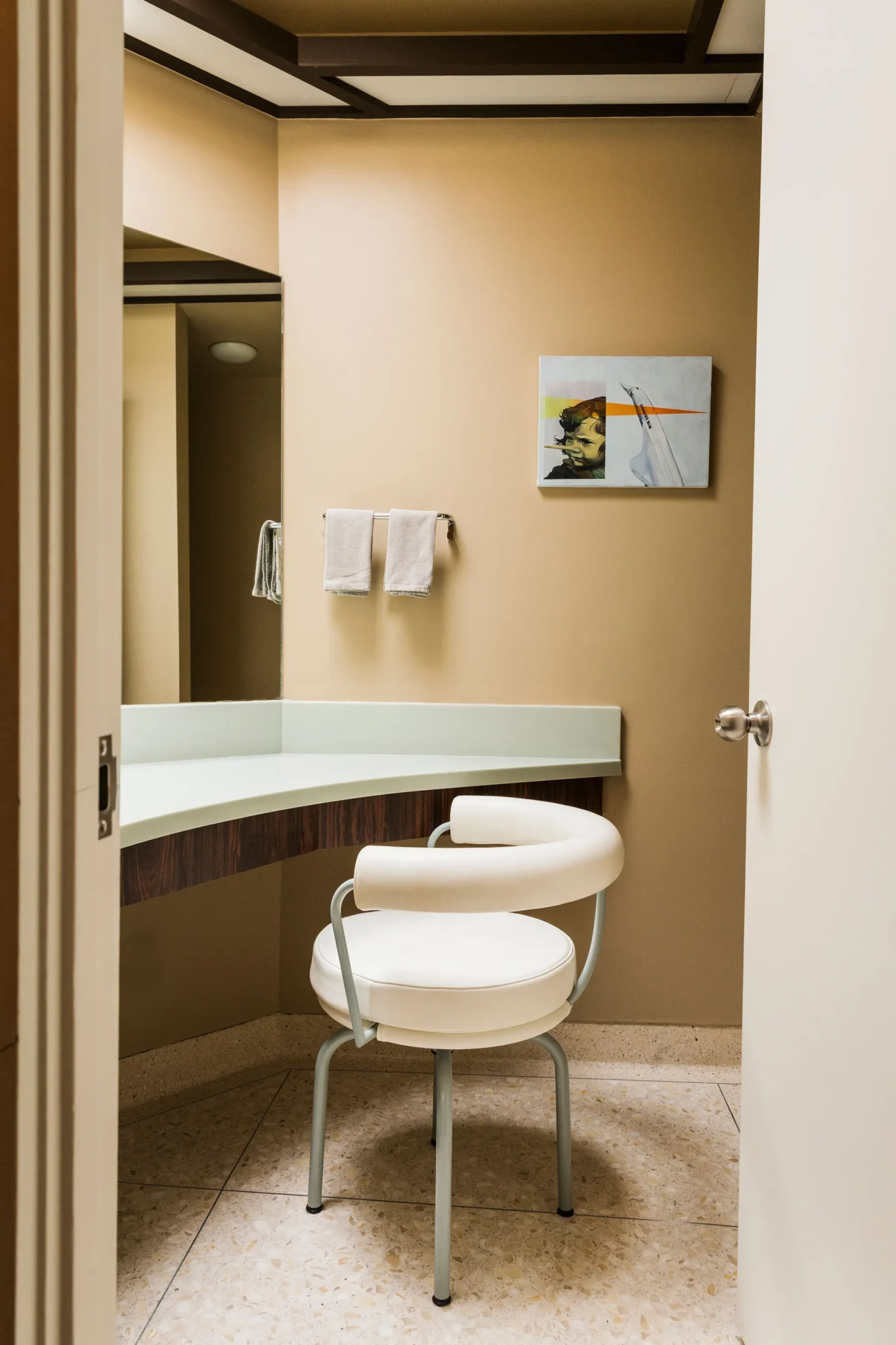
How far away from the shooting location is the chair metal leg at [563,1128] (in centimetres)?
154

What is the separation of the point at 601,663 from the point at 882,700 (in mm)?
1332

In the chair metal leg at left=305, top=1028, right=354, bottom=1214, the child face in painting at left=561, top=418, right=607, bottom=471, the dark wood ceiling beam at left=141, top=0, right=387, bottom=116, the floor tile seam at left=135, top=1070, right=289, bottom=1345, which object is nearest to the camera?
the floor tile seam at left=135, top=1070, right=289, bottom=1345

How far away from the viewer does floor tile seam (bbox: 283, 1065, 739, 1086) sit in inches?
82.0

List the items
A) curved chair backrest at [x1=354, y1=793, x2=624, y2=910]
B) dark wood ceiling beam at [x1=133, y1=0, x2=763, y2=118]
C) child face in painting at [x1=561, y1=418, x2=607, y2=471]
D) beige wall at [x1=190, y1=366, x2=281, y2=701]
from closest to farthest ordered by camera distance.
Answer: curved chair backrest at [x1=354, y1=793, x2=624, y2=910] < dark wood ceiling beam at [x1=133, y1=0, x2=763, y2=118] < beige wall at [x1=190, y1=366, x2=281, y2=701] < child face in painting at [x1=561, y1=418, x2=607, y2=471]

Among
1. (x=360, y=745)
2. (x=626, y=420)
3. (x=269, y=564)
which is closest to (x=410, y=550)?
(x=269, y=564)

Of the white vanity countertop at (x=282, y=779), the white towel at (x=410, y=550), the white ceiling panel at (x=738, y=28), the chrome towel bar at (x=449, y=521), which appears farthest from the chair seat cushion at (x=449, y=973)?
the white ceiling panel at (x=738, y=28)

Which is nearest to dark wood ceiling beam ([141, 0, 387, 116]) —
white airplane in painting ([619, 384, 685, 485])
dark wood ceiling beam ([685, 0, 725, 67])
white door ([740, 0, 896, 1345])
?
dark wood ceiling beam ([685, 0, 725, 67])

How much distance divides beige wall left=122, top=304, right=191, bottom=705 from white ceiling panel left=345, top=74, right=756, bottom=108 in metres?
0.73

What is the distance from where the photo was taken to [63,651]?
543 millimetres

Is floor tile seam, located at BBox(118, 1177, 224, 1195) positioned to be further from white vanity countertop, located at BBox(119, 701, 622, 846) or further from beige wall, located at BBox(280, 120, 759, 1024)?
beige wall, located at BBox(280, 120, 759, 1024)

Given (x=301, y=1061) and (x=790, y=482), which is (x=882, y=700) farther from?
Result: (x=301, y=1061)

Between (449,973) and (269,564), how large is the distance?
1.14m

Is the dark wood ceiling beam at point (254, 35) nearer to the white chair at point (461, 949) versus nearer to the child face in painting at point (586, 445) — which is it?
the child face in painting at point (586, 445)

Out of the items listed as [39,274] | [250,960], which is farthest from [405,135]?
[250,960]
